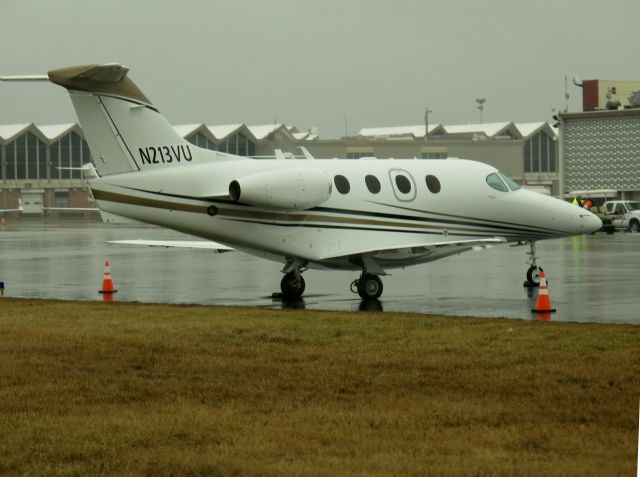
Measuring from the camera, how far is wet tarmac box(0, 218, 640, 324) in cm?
2166

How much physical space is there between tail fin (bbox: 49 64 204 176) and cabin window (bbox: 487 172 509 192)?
6.69 meters

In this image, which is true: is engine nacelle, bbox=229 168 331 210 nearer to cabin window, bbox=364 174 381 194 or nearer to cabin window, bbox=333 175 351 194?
cabin window, bbox=333 175 351 194

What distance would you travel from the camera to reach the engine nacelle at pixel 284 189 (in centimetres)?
2211

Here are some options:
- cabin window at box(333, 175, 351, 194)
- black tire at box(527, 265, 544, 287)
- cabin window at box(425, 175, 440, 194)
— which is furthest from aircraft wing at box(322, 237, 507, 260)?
black tire at box(527, 265, 544, 287)

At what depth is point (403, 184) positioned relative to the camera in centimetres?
2400

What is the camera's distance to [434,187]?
79.9 ft

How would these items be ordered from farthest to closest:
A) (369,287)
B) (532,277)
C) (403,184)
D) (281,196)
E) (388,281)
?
(388,281)
(532,277)
(403,184)
(369,287)
(281,196)

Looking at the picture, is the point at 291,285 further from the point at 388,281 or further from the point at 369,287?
the point at 388,281

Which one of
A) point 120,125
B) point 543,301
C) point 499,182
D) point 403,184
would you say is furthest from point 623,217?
point 120,125

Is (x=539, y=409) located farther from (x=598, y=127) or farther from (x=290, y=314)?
(x=598, y=127)

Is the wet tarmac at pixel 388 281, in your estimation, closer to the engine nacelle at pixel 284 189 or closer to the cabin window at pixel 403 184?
the engine nacelle at pixel 284 189

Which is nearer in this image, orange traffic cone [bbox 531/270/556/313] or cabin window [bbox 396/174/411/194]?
orange traffic cone [bbox 531/270/556/313]

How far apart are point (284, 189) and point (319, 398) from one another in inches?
449

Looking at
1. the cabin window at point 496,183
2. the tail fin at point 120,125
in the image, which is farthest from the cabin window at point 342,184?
the cabin window at point 496,183
